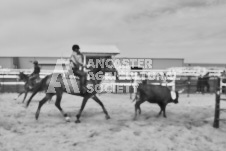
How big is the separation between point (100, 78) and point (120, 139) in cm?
235

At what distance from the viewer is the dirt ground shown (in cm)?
509

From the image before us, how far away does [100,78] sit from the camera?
7.26m

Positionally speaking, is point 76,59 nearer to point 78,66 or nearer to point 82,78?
point 78,66

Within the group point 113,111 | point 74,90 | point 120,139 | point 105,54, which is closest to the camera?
point 120,139

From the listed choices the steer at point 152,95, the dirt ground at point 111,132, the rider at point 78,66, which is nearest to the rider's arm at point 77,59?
the rider at point 78,66

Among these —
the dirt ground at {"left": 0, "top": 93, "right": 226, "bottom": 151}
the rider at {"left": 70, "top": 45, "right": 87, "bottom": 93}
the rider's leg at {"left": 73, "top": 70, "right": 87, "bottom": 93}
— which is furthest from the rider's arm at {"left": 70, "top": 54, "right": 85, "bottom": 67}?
the dirt ground at {"left": 0, "top": 93, "right": 226, "bottom": 151}

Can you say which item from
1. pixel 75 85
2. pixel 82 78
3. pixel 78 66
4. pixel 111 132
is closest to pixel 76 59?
pixel 78 66

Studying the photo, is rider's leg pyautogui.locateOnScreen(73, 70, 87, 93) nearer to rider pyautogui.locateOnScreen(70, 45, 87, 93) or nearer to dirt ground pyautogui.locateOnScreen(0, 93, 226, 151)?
rider pyautogui.locateOnScreen(70, 45, 87, 93)

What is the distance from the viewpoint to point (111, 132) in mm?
5773

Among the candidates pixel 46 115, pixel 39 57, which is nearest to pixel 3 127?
pixel 46 115

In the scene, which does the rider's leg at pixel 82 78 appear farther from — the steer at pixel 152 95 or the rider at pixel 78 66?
the steer at pixel 152 95

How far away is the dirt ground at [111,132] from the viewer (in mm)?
5090

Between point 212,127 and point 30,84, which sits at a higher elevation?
point 30,84

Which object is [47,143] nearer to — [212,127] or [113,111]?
[113,111]
